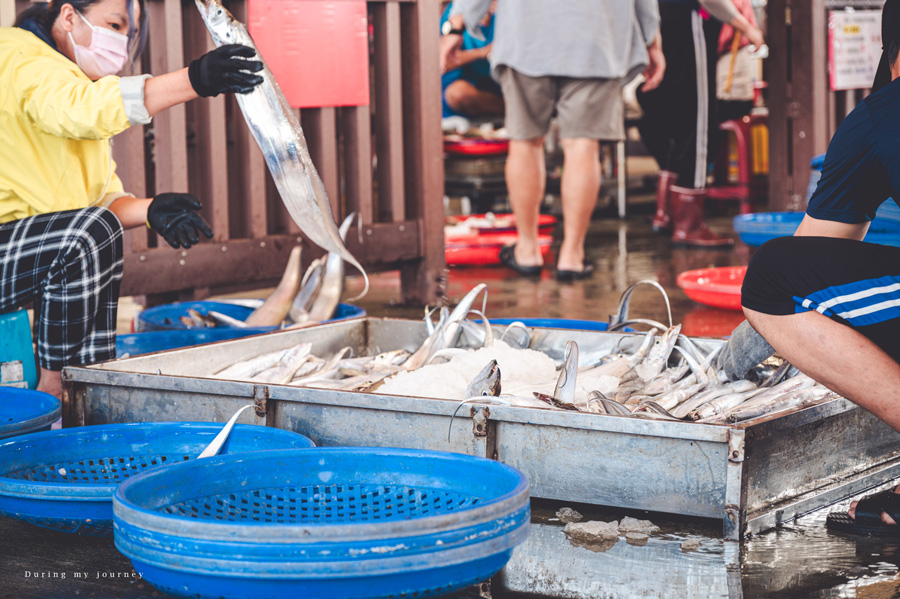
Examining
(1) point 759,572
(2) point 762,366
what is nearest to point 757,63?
(2) point 762,366

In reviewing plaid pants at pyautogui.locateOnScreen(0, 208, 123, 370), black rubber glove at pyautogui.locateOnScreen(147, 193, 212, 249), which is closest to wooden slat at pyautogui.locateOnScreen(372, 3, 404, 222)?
black rubber glove at pyautogui.locateOnScreen(147, 193, 212, 249)

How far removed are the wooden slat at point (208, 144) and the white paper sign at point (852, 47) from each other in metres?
4.86

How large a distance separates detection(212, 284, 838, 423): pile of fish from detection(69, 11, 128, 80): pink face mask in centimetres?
96

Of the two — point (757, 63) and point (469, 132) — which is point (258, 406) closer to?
point (469, 132)

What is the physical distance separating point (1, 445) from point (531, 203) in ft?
14.1

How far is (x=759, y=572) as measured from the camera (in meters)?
2.00

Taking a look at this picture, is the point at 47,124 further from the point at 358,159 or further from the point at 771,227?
the point at 771,227

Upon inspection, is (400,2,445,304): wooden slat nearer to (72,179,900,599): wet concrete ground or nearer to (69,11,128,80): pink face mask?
(69,11,128,80): pink face mask

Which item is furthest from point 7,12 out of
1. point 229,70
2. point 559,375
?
point 559,375

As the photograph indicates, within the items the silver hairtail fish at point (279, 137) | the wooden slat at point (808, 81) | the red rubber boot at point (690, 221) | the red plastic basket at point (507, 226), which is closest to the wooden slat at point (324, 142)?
the silver hairtail fish at point (279, 137)

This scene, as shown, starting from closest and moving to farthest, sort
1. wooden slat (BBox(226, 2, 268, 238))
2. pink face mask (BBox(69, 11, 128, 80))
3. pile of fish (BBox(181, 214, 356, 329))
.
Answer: pink face mask (BBox(69, 11, 128, 80)) < pile of fish (BBox(181, 214, 356, 329)) < wooden slat (BBox(226, 2, 268, 238))

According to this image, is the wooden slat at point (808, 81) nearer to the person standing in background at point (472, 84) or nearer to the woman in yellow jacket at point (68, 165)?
the person standing in background at point (472, 84)

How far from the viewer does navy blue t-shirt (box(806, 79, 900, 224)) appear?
81.4 inches

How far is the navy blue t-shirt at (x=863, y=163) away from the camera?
2.07 meters
